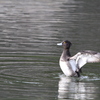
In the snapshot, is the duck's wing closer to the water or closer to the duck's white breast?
the duck's white breast

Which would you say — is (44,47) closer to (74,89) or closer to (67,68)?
(67,68)

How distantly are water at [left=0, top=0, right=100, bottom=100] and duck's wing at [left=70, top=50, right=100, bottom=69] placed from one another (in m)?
0.44

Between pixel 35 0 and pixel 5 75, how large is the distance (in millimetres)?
24555

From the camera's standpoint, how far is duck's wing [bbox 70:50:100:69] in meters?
13.0

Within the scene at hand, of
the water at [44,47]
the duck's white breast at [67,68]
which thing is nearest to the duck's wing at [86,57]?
the duck's white breast at [67,68]

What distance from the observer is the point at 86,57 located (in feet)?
43.3

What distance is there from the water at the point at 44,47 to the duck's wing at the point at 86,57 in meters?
0.44

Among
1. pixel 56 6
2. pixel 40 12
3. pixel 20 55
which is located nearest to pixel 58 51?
pixel 20 55

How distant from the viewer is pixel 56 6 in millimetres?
33156

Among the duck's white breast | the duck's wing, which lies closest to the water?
the duck's white breast

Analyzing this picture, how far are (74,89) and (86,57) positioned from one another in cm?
133

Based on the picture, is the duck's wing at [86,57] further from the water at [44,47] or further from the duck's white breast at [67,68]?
the water at [44,47]

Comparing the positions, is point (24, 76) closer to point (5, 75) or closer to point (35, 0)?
point (5, 75)

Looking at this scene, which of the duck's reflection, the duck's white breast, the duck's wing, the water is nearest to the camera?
the duck's reflection
